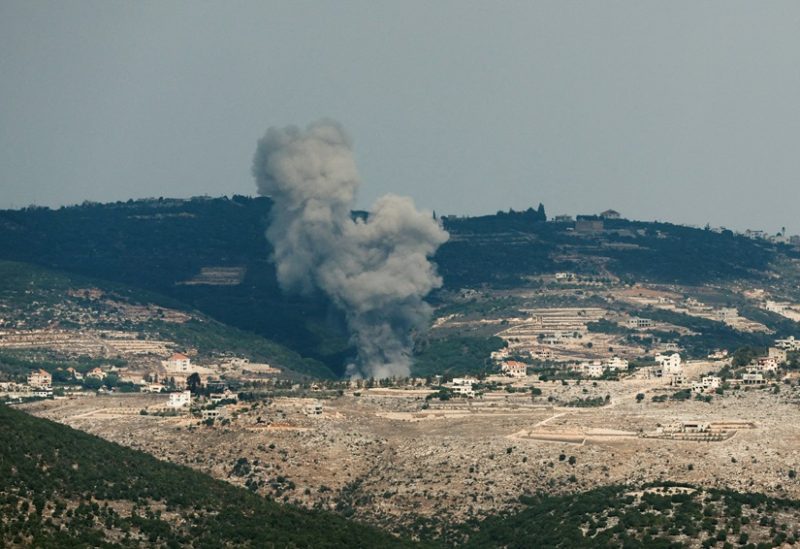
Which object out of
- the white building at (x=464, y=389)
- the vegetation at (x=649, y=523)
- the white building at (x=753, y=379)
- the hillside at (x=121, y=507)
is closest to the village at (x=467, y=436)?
the white building at (x=753, y=379)

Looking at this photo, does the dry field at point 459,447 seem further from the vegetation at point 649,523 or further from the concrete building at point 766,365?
the concrete building at point 766,365

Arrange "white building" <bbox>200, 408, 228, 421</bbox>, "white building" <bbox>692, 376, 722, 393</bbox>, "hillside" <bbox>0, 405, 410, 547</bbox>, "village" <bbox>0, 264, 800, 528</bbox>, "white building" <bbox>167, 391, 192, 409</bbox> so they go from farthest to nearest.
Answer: "white building" <bbox>167, 391, 192, 409</bbox>
"white building" <bbox>692, 376, 722, 393</bbox>
"white building" <bbox>200, 408, 228, 421</bbox>
"village" <bbox>0, 264, 800, 528</bbox>
"hillside" <bbox>0, 405, 410, 547</bbox>

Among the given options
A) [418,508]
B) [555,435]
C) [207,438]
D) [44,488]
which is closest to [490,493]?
[418,508]

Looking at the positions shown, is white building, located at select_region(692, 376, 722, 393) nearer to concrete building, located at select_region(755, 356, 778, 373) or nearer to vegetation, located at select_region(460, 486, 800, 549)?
concrete building, located at select_region(755, 356, 778, 373)

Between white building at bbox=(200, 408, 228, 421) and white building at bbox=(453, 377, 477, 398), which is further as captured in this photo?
white building at bbox=(453, 377, 477, 398)

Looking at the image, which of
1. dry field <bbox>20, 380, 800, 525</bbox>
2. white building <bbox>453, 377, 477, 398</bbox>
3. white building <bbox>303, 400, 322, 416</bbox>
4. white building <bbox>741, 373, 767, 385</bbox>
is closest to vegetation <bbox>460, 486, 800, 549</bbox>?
dry field <bbox>20, 380, 800, 525</bbox>

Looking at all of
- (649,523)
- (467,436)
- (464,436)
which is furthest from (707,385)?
(649,523)

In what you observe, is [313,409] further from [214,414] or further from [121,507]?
[121,507]
